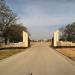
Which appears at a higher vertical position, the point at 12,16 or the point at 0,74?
the point at 12,16

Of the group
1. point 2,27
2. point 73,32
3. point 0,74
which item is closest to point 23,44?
point 2,27

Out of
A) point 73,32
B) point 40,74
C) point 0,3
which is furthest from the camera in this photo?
point 73,32

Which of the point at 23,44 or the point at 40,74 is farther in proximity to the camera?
the point at 23,44

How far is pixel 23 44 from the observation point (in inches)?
2699

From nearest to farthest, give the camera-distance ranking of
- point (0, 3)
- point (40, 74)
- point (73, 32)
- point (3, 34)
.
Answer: point (40, 74), point (0, 3), point (3, 34), point (73, 32)

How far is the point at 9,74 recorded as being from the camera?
1207cm

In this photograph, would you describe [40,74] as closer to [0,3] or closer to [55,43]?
[0,3]

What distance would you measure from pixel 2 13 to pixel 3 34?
19.7 m

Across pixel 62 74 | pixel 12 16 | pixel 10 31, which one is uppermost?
pixel 12 16

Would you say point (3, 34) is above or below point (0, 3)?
below

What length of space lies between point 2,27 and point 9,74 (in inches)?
2249

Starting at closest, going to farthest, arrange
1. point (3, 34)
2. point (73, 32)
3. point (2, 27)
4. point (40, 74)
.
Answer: point (40, 74), point (2, 27), point (3, 34), point (73, 32)

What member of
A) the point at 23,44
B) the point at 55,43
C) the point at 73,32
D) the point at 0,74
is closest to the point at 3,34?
the point at 23,44

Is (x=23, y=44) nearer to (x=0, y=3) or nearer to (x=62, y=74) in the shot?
(x=0, y=3)
